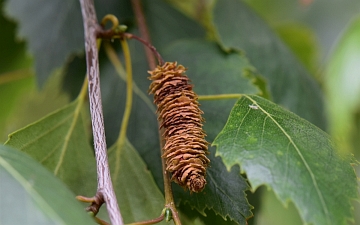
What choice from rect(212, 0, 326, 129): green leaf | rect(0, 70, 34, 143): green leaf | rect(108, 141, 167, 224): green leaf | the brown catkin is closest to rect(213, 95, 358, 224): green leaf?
the brown catkin

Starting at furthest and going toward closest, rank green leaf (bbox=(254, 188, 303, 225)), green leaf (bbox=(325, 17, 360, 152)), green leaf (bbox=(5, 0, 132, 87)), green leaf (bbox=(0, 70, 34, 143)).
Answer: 1. green leaf (bbox=(254, 188, 303, 225))
2. green leaf (bbox=(0, 70, 34, 143))
3. green leaf (bbox=(5, 0, 132, 87))
4. green leaf (bbox=(325, 17, 360, 152))

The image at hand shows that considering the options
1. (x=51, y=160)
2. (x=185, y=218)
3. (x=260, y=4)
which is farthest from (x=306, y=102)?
(x=260, y=4)

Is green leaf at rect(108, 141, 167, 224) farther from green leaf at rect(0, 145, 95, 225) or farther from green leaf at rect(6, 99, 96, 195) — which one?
green leaf at rect(0, 145, 95, 225)

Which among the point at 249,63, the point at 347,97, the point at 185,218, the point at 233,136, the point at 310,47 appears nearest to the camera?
the point at 347,97

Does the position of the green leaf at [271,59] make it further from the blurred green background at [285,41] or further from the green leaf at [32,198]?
the green leaf at [32,198]

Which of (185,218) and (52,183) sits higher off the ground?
(52,183)

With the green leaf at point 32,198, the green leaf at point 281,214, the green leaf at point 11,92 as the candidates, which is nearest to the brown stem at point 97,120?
the green leaf at point 32,198

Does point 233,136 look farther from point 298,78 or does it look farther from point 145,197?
point 298,78
